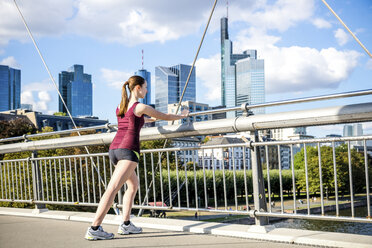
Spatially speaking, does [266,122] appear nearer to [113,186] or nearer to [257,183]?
[257,183]

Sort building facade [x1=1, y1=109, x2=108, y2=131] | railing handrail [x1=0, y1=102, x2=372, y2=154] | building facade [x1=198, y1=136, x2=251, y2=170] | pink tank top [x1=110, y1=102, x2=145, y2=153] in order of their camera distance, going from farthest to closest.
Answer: building facade [x1=1, y1=109, x2=108, y2=131] < building facade [x1=198, y1=136, x2=251, y2=170] < pink tank top [x1=110, y1=102, x2=145, y2=153] < railing handrail [x1=0, y1=102, x2=372, y2=154]

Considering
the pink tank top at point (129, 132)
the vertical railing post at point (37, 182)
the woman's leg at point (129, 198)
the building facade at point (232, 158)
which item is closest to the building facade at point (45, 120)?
the vertical railing post at point (37, 182)

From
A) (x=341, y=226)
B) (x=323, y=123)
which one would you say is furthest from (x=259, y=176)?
(x=341, y=226)

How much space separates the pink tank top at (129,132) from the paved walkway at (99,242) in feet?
2.84

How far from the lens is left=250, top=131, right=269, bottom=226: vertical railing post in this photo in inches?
150

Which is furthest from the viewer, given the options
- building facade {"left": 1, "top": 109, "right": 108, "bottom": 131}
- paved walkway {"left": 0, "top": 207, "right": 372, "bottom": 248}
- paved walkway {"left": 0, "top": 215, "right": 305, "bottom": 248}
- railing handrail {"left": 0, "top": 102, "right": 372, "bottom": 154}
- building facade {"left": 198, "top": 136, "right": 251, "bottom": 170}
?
building facade {"left": 1, "top": 109, "right": 108, "bottom": 131}

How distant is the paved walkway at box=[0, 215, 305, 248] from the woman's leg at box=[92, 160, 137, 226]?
25 cm

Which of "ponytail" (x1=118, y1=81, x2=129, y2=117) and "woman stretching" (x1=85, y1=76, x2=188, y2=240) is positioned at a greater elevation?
"ponytail" (x1=118, y1=81, x2=129, y2=117)

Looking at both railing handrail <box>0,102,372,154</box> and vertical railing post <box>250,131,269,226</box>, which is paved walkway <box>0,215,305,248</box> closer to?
vertical railing post <box>250,131,269,226</box>

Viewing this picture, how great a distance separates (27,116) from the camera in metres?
83.4

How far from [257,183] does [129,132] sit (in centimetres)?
133

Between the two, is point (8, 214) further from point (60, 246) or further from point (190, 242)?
point (190, 242)

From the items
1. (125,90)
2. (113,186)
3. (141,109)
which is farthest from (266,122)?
(113,186)

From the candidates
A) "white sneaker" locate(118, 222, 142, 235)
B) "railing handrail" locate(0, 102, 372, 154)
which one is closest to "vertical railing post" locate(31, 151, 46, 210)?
"railing handrail" locate(0, 102, 372, 154)
